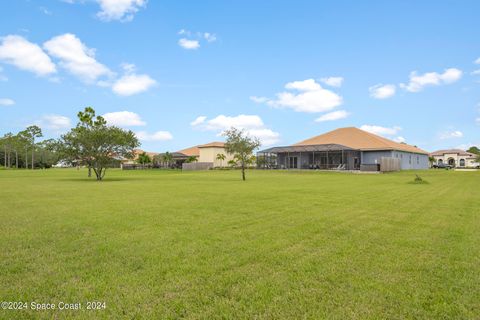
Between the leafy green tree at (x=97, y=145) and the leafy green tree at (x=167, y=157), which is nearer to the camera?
the leafy green tree at (x=97, y=145)

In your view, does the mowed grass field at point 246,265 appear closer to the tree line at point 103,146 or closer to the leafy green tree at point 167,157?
the tree line at point 103,146

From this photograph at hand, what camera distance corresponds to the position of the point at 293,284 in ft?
13.4

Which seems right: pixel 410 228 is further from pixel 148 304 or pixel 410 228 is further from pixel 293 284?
pixel 148 304

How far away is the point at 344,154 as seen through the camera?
5050 centimetres

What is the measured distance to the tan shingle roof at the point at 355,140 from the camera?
1927 inches

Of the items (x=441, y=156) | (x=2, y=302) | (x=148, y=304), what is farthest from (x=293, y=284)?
(x=441, y=156)

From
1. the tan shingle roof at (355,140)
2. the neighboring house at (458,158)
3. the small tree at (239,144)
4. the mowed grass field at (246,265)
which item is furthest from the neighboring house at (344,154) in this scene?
the mowed grass field at (246,265)

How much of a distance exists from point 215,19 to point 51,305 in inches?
931

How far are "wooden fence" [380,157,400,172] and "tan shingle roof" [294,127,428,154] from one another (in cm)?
209

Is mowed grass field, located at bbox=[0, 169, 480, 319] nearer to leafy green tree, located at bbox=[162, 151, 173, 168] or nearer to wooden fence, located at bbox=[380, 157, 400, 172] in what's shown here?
wooden fence, located at bbox=[380, 157, 400, 172]

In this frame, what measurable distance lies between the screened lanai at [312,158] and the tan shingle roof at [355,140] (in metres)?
2.10

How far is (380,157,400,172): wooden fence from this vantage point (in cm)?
4236

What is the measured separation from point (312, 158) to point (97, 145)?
3479 cm

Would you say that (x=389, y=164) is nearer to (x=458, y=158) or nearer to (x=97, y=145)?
(x=97, y=145)
